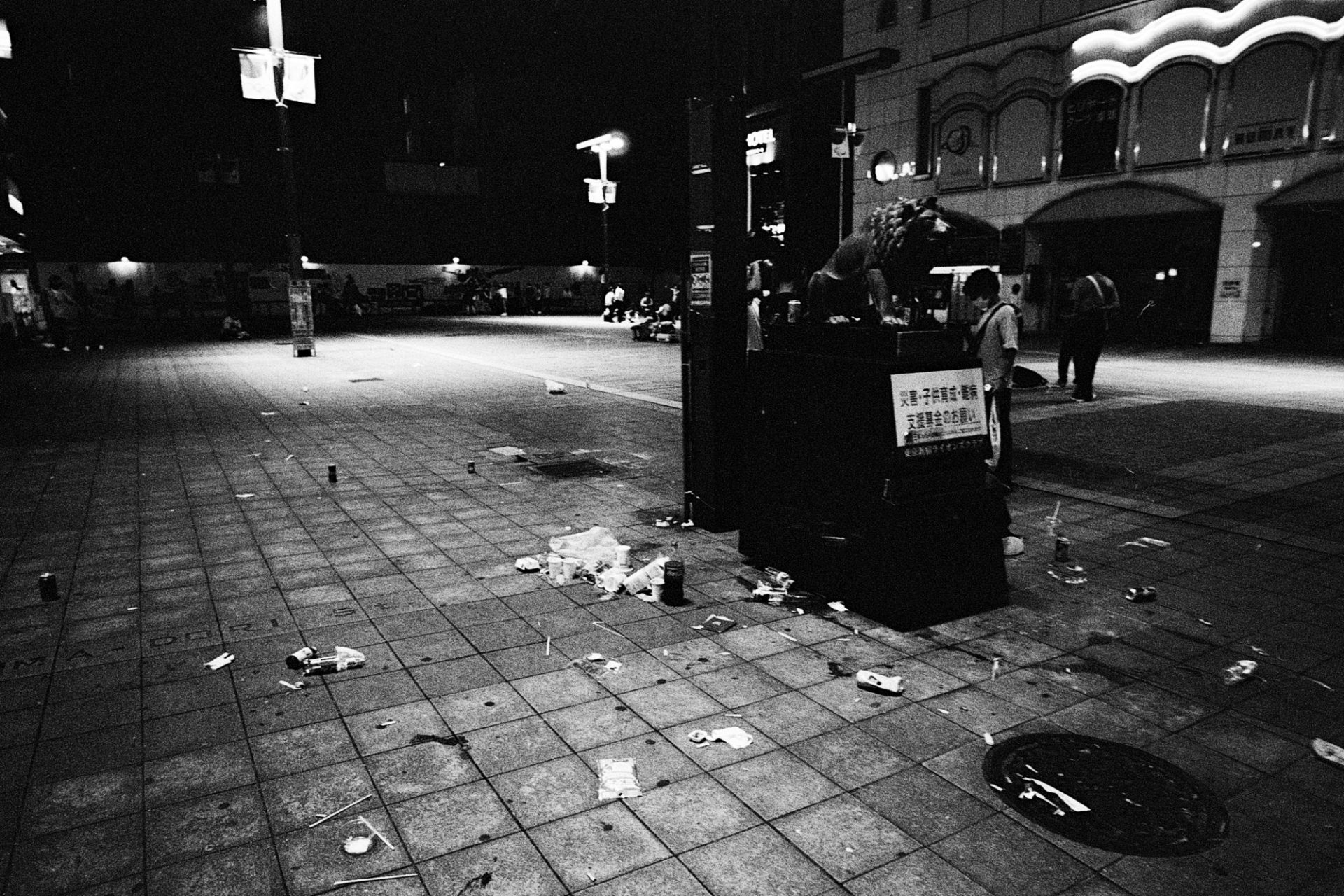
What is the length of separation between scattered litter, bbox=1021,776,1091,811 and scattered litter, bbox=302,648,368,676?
11.1 feet

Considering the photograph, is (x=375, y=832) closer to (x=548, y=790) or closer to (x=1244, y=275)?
(x=548, y=790)

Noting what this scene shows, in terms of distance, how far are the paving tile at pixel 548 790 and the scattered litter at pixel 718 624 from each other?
1.52 metres

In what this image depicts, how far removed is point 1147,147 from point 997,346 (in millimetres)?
24061

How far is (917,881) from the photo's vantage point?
278cm

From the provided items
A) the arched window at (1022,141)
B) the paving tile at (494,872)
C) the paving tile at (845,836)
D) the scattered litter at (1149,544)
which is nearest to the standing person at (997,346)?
the scattered litter at (1149,544)

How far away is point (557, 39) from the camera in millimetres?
55188

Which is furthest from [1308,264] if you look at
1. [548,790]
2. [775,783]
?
[548,790]

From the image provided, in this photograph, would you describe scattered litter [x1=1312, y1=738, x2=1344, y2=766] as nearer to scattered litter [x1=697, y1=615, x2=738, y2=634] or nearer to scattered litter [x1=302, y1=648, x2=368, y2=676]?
scattered litter [x1=697, y1=615, x2=738, y2=634]

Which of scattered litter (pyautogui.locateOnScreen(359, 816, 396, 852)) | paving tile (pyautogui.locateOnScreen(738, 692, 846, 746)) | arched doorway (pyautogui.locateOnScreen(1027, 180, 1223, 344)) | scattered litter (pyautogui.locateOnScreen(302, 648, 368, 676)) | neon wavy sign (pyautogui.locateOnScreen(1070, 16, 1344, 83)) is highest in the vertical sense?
neon wavy sign (pyautogui.locateOnScreen(1070, 16, 1344, 83))

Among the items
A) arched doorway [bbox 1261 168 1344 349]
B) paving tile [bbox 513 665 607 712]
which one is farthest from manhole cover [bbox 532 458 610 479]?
arched doorway [bbox 1261 168 1344 349]

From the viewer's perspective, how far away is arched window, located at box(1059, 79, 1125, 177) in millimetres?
26656

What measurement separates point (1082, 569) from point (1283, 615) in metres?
1.20

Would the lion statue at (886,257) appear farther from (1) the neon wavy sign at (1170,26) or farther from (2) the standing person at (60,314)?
(2) the standing person at (60,314)

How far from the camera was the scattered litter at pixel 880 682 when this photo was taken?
4.07 metres
